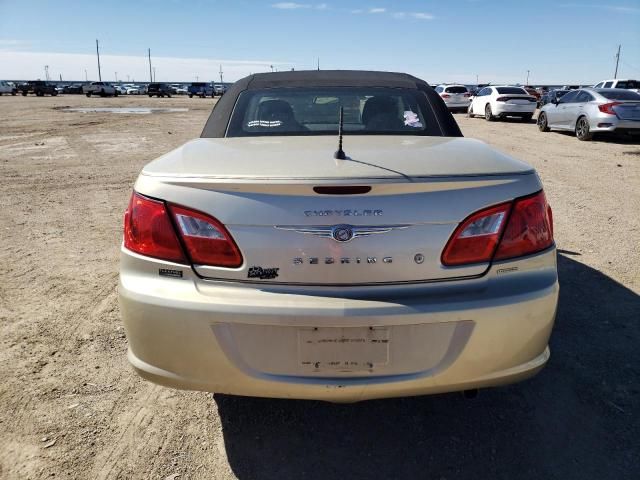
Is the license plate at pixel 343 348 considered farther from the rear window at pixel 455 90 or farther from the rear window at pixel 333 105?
the rear window at pixel 455 90

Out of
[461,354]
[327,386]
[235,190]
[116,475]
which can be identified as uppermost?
Answer: [235,190]

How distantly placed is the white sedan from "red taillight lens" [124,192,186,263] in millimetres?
22447

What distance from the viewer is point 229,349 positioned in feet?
6.26

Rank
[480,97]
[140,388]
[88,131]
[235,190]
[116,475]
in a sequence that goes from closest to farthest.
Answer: [235,190] < [116,475] < [140,388] < [88,131] < [480,97]

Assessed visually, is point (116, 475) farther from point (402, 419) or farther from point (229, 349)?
point (402, 419)


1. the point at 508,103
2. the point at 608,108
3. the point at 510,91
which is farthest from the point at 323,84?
the point at 510,91

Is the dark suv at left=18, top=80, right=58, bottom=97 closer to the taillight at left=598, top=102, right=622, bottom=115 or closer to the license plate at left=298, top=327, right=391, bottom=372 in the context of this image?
the taillight at left=598, top=102, right=622, bottom=115

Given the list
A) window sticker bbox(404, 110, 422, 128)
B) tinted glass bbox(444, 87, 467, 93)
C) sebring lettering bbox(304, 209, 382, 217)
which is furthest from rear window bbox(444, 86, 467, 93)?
sebring lettering bbox(304, 209, 382, 217)

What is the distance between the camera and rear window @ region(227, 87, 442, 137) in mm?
3146

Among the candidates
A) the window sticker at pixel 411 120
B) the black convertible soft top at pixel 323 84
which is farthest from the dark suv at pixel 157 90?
the window sticker at pixel 411 120

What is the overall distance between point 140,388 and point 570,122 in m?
16.2

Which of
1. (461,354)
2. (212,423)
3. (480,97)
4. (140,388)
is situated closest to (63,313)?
(140,388)

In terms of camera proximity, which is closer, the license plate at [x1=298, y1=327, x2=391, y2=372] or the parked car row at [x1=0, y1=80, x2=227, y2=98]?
the license plate at [x1=298, y1=327, x2=391, y2=372]

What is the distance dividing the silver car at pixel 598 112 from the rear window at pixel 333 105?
12730mm
